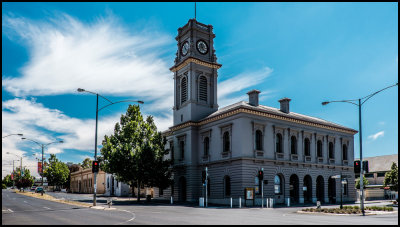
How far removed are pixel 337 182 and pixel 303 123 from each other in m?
10.7

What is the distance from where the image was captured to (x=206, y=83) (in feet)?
176

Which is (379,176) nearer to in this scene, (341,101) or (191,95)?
(191,95)

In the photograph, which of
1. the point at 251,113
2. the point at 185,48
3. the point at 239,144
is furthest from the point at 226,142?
the point at 185,48

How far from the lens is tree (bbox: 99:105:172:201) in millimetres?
47469

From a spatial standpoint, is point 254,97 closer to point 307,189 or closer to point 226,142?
point 226,142

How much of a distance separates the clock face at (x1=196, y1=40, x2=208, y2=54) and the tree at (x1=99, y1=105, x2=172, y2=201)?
11758 millimetres

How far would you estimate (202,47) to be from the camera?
178 ft

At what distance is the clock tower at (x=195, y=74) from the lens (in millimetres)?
52062

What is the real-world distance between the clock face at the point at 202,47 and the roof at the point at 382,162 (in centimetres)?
5179

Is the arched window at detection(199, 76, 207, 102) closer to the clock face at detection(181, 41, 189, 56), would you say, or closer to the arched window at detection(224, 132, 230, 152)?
the clock face at detection(181, 41, 189, 56)

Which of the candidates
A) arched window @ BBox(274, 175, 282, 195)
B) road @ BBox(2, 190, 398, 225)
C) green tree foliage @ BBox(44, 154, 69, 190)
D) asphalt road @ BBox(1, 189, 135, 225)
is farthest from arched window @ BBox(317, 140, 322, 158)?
green tree foliage @ BBox(44, 154, 69, 190)

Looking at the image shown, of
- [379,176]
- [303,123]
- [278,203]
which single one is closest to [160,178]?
[278,203]

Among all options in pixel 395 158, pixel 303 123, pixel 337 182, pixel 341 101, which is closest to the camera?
pixel 341 101

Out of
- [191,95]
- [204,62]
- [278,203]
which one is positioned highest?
[204,62]
